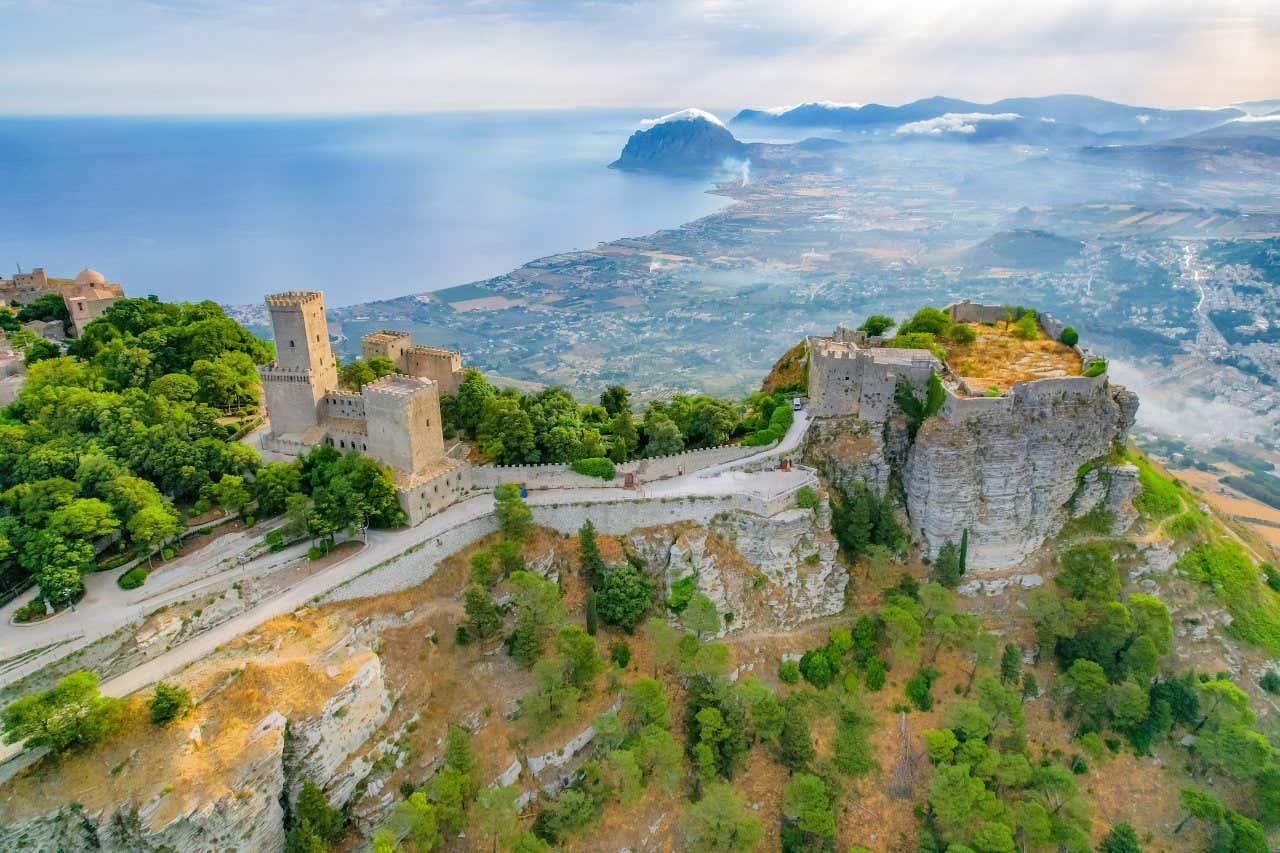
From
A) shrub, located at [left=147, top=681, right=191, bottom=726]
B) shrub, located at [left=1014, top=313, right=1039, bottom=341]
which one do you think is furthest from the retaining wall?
shrub, located at [left=1014, top=313, right=1039, bottom=341]

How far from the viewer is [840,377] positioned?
4828 centimetres

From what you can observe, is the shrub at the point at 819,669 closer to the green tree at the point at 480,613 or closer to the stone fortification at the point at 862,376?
the stone fortification at the point at 862,376

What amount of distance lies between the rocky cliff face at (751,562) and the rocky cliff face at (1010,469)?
771 centimetres

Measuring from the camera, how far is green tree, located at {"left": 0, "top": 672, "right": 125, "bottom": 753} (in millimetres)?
28406

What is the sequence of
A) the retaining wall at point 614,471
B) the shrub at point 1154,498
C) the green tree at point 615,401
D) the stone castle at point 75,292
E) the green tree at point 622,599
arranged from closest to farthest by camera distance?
the green tree at point 622,599
the retaining wall at point 614,471
the shrub at point 1154,498
the green tree at point 615,401
the stone castle at point 75,292

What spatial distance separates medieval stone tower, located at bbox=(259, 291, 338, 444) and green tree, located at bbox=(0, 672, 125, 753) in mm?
17920

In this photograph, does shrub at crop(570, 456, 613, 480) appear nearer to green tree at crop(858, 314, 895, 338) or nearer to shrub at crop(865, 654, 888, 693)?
shrub at crop(865, 654, 888, 693)

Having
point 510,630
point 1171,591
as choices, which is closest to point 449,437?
point 510,630

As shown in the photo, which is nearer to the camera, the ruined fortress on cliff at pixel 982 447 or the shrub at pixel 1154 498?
the ruined fortress on cliff at pixel 982 447

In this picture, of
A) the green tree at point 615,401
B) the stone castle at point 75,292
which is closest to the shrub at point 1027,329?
the green tree at point 615,401

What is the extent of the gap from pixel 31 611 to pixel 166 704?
1056 cm

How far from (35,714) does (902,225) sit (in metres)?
198

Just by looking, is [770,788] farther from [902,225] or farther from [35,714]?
[902,225]

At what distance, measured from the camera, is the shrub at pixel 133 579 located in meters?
36.6
